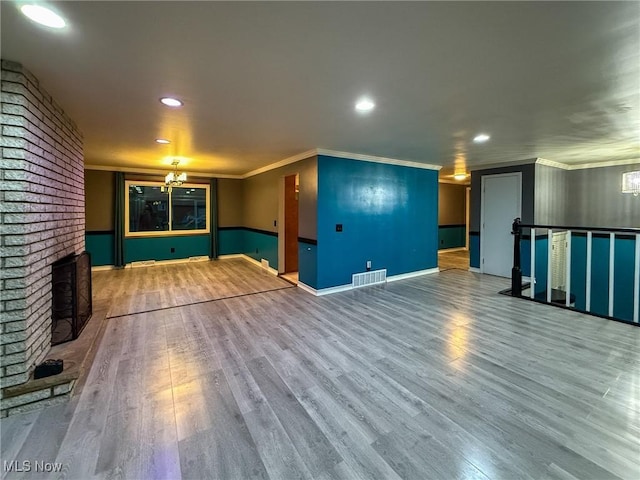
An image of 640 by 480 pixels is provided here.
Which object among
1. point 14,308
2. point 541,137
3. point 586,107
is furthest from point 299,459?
point 541,137

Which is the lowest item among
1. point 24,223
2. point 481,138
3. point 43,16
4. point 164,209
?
point 24,223

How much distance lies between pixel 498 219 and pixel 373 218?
118 inches

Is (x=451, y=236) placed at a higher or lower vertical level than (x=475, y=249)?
higher

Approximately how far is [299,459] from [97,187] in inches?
300

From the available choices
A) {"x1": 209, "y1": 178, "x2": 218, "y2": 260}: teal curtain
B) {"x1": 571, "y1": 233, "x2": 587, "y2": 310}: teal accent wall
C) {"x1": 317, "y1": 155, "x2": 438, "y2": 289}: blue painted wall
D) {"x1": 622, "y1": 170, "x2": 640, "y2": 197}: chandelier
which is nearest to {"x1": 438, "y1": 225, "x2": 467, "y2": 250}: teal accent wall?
{"x1": 317, "y1": 155, "x2": 438, "y2": 289}: blue painted wall

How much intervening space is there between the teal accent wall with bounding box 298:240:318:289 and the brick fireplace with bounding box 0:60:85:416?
326 centimetres

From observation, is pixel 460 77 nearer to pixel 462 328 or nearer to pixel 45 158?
pixel 462 328

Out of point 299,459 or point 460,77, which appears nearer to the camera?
point 299,459

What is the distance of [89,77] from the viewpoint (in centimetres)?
221

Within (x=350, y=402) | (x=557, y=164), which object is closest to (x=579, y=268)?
(x=557, y=164)

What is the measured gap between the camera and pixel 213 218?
809 centimetres

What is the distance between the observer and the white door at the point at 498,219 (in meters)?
6.05

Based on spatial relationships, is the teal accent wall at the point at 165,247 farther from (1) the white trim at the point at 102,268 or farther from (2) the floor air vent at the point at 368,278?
(2) the floor air vent at the point at 368,278

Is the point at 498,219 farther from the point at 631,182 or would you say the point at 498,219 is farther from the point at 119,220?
the point at 119,220
